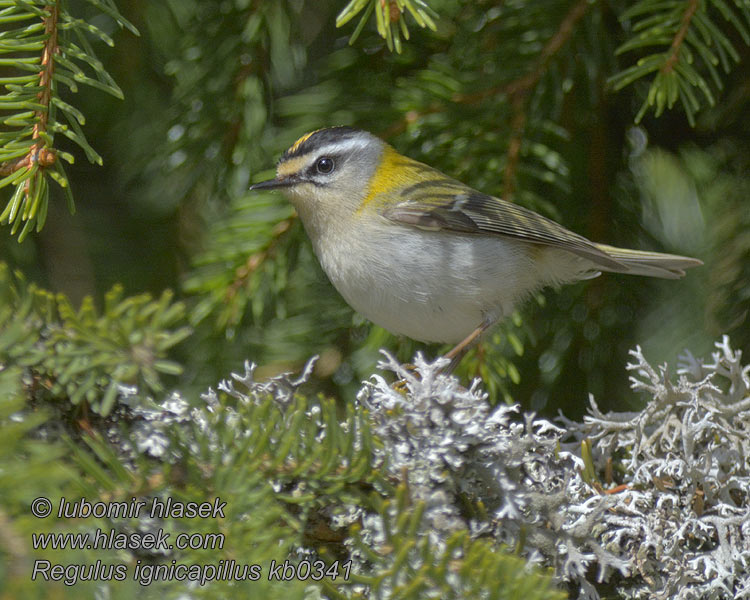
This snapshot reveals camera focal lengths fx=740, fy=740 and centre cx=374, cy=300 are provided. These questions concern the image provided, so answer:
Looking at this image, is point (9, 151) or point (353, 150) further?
point (353, 150)

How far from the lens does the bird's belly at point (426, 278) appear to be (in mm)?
1714

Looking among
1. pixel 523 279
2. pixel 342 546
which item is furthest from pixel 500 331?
pixel 342 546

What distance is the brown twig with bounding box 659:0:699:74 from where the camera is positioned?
58.7 inches

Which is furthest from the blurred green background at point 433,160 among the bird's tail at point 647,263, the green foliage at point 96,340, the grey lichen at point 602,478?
the green foliage at point 96,340

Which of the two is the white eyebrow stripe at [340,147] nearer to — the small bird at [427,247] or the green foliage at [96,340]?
the small bird at [427,247]

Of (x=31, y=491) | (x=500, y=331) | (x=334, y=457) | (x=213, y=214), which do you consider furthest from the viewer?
(x=213, y=214)

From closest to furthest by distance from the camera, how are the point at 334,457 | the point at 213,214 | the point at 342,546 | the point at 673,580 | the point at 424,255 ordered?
the point at 334,457 < the point at 342,546 < the point at 673,580 < the point at 424,255 < the point at 213,214

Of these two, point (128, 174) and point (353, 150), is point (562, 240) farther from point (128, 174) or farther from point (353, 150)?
point (128, 174)

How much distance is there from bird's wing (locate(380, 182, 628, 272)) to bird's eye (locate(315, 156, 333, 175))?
212 mm

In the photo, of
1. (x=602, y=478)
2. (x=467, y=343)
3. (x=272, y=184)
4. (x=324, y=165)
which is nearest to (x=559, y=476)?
(x=602, y=478)

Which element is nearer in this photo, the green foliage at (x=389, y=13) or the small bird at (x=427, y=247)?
the green foliage at (x=389, y=13)

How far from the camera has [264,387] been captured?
1.20 metres

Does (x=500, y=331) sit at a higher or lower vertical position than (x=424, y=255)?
lower

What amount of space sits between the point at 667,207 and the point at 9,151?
180 cm
